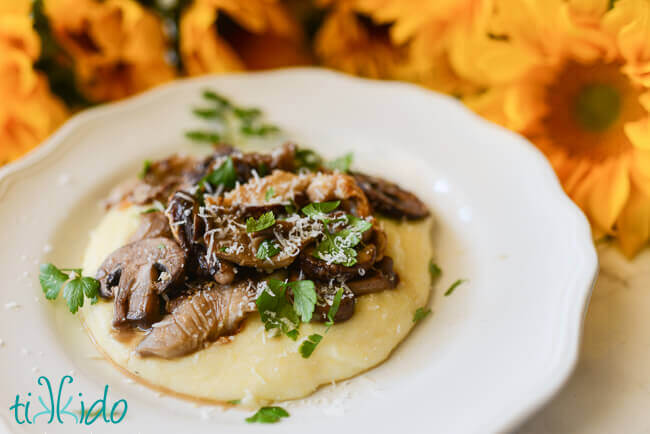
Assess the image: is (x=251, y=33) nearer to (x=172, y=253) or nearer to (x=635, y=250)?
(x=172, y=253)

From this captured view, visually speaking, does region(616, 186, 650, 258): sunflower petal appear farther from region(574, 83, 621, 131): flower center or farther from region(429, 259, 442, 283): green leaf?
region(429, 259, 442, 283): green leaf

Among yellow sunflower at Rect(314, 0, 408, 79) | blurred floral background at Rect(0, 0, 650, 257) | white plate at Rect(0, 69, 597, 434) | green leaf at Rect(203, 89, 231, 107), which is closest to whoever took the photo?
white plate at Rect(0, 69, 597, 434)

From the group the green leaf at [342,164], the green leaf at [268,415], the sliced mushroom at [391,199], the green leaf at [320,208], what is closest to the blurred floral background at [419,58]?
the sliced mushroom at [391,199]

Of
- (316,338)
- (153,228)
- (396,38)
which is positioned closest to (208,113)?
(153,228)

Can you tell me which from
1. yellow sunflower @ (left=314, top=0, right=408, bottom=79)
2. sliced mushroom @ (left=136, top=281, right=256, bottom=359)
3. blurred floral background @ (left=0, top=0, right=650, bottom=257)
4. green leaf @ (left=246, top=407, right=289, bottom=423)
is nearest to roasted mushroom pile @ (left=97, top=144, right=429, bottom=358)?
sliced mushroom @ (left=136, top=281, right=256, bottom=359)

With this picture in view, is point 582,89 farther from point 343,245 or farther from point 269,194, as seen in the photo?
point 269,194
